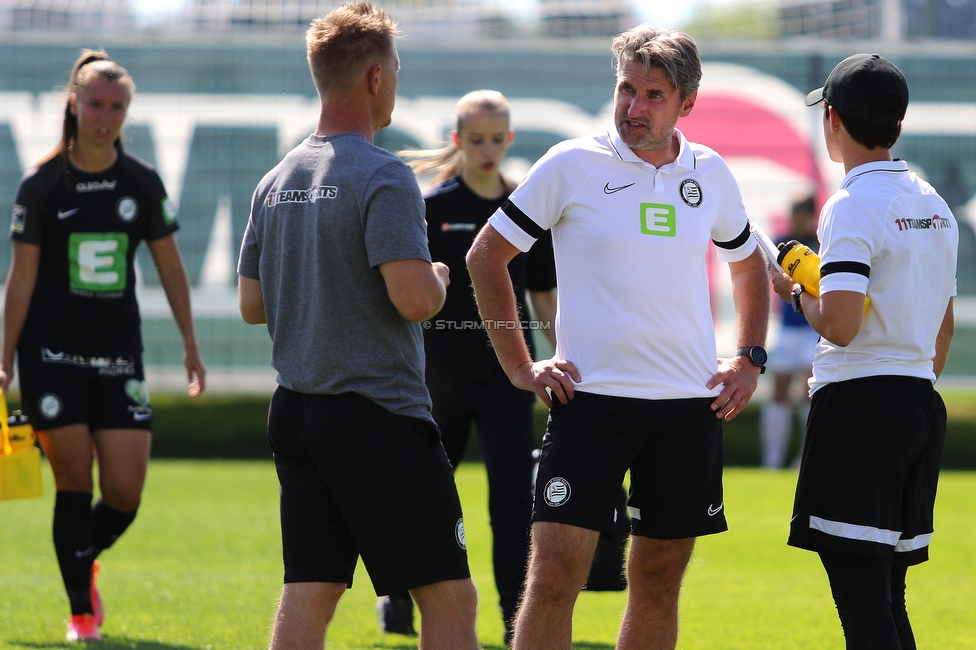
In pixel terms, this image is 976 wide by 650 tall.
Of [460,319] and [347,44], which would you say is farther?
[460,319]

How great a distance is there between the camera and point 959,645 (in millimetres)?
4699

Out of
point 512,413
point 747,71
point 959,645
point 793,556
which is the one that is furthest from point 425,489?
point 747,71

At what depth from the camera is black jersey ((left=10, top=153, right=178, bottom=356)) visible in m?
4.71

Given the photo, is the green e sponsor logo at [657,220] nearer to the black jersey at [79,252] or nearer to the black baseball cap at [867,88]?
the black baseball cap at [867,88]

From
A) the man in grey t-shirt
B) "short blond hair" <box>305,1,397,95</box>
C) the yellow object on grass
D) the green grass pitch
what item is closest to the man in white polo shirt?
the yellow object on grass

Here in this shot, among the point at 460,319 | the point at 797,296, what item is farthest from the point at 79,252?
the point at 797,296

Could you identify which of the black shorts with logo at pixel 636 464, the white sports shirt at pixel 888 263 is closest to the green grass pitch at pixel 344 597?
the black shorts with logo at pixel 636 464

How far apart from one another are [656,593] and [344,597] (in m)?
2.79

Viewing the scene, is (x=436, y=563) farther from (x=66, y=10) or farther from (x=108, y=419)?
(x=66, y=10)

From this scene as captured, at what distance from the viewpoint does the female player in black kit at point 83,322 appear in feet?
15.3

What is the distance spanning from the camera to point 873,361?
330cm

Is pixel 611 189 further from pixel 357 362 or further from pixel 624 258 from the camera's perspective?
pixel 357 362

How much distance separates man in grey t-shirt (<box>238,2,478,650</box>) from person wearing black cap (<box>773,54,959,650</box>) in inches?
43.8

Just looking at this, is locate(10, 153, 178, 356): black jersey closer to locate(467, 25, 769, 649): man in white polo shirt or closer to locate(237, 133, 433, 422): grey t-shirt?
locate(237, 133, 433, 422): grey t-shirt
